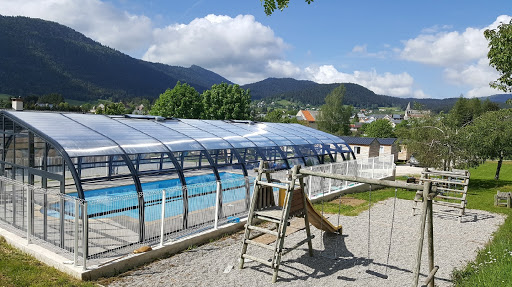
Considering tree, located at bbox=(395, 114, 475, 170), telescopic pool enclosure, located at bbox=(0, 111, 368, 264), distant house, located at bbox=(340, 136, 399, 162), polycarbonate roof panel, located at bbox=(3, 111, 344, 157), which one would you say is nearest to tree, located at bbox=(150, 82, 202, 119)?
distant house, located at bbox=(340, 136, 399, 162)

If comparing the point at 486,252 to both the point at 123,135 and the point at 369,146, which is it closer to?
the point at 123,135

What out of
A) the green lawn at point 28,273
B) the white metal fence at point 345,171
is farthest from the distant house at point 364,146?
the green lawn at point 28,273

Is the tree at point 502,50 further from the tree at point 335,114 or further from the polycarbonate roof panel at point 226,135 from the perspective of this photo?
the tree at point 335,114

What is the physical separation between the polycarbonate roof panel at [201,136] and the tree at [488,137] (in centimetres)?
1416

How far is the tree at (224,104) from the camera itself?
44.0 m

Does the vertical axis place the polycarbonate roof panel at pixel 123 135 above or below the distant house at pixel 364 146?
above

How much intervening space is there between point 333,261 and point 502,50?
1082cm

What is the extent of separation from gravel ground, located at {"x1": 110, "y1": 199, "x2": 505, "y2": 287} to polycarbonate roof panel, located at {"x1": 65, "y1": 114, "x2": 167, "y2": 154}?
334cm

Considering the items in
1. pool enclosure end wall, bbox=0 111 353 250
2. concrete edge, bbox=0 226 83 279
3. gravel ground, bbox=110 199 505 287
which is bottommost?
gravel ground, bbox=110 199 505 287

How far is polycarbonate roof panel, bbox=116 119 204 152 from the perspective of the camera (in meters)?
11.6

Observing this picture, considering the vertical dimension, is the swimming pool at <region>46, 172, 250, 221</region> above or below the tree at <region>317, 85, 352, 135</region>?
below

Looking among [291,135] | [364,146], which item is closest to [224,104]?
[364,146]

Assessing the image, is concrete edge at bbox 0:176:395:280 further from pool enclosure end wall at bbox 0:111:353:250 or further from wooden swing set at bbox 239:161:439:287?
wooden swing set at bbox 239:161:439:287

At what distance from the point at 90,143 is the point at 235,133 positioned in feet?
23.9
